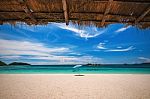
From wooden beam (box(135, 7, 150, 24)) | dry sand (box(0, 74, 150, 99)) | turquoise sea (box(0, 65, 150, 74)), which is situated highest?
turquoise sea (box(0, 65, 150, 74))

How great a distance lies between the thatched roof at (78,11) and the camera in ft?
5.74

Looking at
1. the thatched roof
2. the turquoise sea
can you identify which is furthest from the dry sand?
the turquoise sea

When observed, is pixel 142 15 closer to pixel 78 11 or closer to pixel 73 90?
pixel 78 11

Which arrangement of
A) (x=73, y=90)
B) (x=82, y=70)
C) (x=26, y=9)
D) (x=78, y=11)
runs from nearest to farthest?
(x=26, y=9), (x=78, y=11), (x=73, y=90), (x=82, y=70)

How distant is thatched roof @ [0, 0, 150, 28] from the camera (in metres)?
1.75

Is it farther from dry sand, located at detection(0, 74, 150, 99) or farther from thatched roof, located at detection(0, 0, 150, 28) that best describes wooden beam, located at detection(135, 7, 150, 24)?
dry sand, located at detection(0, 74, 150, 99)

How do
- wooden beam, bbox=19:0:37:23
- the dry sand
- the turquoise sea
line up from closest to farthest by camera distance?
wooden beam, bbox=19:0:37:23
the dry sand
the turquoise sea

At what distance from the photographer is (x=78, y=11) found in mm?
1919

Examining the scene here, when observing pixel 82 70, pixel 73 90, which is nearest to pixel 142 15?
pixel 73 90

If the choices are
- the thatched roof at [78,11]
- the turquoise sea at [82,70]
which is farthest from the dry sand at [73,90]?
the turquoise sea at [82,70]

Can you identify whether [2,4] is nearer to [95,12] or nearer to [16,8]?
[16,8]

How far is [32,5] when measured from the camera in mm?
1782

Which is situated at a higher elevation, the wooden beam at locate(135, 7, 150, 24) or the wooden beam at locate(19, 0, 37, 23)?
the wooden beam at locate(19, 0, 37, 23)

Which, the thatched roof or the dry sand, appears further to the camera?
the dry sand
